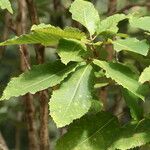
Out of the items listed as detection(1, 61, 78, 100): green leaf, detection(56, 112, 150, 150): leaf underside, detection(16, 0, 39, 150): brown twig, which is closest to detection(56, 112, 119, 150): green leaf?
detection(56, 112, 150, 150): leaf underside

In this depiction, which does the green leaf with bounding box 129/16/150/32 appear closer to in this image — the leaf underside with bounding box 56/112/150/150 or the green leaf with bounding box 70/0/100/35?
the green leaf with bounding box 70/0/100/35

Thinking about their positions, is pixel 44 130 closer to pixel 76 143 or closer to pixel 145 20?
pixel 76 143

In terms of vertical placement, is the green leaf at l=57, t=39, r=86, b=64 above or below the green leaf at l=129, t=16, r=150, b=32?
below

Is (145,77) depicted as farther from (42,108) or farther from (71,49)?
(42,108)

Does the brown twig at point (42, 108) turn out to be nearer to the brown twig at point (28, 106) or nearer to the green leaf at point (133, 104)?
the brown twig at point (28, 106)

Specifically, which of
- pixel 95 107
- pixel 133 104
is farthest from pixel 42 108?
pixel 133 104

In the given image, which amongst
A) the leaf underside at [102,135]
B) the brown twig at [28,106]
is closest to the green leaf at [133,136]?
the leaf underside at [102,135]
